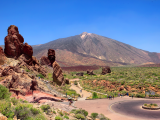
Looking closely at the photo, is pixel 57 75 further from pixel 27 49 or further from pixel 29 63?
pixel 27 49

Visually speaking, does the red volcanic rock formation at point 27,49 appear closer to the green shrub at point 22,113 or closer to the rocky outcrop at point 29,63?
the rocky outcrop at point 29,63

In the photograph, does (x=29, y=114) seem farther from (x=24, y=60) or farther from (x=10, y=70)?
(x=24, y=60)

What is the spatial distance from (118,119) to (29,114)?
799 cm

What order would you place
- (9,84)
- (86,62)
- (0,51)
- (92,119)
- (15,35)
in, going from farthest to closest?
(86,62)
(15,35)
(0,51)
(9,84)
(92,119)

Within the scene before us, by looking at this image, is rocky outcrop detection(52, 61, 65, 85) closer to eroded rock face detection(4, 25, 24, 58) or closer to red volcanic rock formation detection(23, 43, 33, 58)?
red volcanic rock formation detection(23, 43, 33, 58)

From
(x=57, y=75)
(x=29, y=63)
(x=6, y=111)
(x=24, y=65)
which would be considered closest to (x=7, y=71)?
(x=6, y=111)

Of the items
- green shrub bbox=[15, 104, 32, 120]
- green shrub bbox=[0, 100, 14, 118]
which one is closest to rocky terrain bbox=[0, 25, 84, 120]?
green shrub bbox=[15, 104, 32, 120]

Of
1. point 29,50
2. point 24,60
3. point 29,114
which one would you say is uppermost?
point 29,50

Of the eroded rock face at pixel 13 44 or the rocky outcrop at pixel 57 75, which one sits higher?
the eroded rock face at pixel 13 44

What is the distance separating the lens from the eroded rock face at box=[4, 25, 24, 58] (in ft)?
88.5

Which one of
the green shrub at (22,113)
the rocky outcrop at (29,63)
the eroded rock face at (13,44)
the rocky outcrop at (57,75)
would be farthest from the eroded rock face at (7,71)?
the rocky outcrop at (57,75)

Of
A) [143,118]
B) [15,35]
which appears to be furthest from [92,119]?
[15,35]

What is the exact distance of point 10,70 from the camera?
15.6m

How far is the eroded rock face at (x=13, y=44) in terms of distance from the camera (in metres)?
27.0
